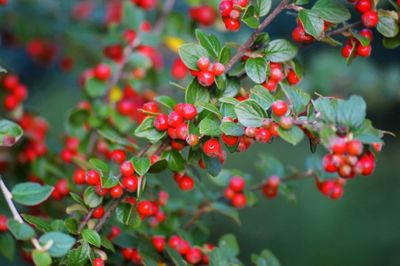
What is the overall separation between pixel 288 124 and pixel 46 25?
4.73ft

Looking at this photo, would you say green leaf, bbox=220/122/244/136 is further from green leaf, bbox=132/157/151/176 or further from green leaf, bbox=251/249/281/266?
green leaf, bbox=251/249/281/266

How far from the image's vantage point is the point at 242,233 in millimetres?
2488

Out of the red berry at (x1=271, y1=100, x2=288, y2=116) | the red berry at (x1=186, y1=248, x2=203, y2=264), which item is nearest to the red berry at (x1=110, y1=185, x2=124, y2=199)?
the red berry at (x1=186, y1=248, x2=203, y2=264)

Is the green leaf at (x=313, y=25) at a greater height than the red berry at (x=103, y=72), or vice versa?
the green leaf at (x=313, y=25)

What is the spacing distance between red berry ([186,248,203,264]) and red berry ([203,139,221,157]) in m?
0.29

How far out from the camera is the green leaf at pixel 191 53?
1.09m

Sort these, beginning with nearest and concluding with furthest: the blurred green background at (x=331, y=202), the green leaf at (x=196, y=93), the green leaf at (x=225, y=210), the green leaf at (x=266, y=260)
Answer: the green leaf at (x=196, y=93), the green leaf at (x=266, y=260), the green leaf at (x=225, y=210), the blurred green background at (x=331, y=202)

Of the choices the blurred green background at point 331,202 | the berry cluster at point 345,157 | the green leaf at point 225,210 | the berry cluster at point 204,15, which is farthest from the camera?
the blurred green background at point 331,202

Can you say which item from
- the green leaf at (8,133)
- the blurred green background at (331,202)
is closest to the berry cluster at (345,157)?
the green leaf at (8,133)

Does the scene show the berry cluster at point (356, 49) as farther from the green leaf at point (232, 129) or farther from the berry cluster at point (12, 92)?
the berry cluster at point (12, 92)

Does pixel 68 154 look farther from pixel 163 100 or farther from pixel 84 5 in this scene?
pixel 84 5

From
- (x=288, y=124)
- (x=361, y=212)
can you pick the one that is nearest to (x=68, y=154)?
(x=288, y=124)

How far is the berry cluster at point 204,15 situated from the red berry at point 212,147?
0.93m

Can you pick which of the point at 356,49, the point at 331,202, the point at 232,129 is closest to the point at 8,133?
the point at 232,129
